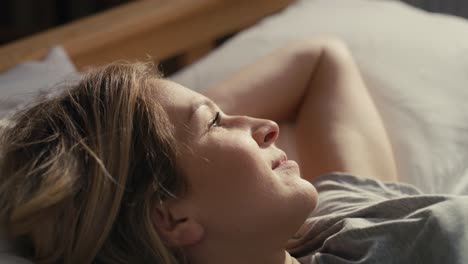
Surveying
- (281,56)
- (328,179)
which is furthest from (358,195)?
(281,56)

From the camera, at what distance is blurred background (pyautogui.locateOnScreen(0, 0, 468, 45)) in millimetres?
2297

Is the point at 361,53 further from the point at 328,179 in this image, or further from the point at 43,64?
the point at 43,64

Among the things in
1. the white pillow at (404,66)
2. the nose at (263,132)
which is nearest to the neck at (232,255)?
the nose at (263,132)

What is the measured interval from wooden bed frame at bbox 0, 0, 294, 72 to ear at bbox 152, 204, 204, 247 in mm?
535

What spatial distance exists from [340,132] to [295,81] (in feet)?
0.46

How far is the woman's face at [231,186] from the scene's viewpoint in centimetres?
89

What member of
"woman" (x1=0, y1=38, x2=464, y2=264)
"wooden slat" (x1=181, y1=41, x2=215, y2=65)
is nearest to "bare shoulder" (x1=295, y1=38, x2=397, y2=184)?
"woman" (x1=0, y1=38, x2=464, y2=264)

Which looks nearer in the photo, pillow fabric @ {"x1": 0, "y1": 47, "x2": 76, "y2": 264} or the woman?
the woman

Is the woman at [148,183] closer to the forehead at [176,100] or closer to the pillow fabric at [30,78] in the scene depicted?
the forehead at [176,100]

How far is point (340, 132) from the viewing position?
120 centimetres

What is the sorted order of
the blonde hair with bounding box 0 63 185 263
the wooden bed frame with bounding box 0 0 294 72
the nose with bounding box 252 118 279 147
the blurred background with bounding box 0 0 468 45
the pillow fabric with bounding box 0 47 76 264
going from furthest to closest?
1. the blurred background with bounding box 0 0 468 45
2. the wooden bed frame with bounding box 0 0 294 72
3. the pillow fabric with bounding box 0 47 76 264
4. the nose with bounding box 252 118 279 147
5. the blonde hair with bounding box 0 63 185 263

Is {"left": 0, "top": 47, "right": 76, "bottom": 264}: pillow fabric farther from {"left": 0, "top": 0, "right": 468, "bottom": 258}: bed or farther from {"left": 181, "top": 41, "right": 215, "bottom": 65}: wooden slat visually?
{"left": 181, "top": 41, "right": 215, "bottom": 65}: wooden slat

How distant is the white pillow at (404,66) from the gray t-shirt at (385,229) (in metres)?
0.18

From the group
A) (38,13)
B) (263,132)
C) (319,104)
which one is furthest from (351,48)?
(38,13)
